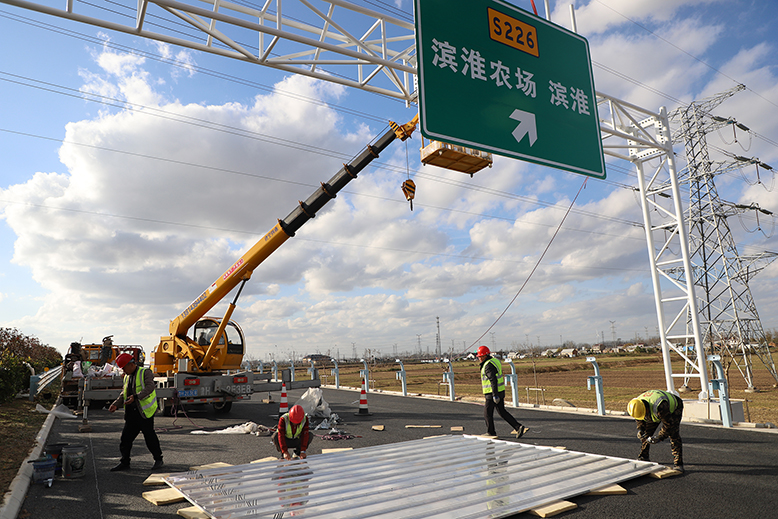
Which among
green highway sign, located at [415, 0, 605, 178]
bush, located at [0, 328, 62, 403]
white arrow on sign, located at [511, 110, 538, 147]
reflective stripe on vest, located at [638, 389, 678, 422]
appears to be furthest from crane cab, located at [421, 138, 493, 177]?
bush, located at [0, 328, 62, 403]

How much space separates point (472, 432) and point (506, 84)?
765 centimetres

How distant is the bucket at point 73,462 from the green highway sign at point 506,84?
696 centimetres

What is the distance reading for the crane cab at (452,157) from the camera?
9961mm

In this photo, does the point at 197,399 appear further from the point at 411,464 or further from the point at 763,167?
the point at 763,167

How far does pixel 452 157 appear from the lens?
10.1m

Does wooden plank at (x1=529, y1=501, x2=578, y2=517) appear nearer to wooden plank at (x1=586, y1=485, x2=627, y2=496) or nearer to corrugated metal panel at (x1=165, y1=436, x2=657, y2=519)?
corrugated metal panel at (x1=165, y1=436, x2=657, y2=519)

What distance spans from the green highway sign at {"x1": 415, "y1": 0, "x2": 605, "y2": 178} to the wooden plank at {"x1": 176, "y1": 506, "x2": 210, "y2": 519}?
17.0 ft

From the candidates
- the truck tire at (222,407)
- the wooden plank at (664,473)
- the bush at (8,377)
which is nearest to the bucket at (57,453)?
the truck tire at (222,407)

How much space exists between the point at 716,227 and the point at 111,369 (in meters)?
31.0

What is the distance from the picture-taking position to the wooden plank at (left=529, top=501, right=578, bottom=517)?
504 cm

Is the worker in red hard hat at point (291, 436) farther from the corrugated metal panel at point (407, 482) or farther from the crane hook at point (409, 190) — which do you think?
the crane hook at point (409, 190)

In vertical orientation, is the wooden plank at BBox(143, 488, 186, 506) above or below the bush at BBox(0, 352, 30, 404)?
below

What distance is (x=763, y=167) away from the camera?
30.2 m

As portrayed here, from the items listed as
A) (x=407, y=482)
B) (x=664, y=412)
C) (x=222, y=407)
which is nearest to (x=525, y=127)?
(x=664, y=412)
